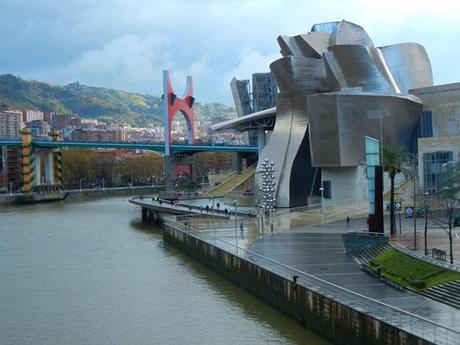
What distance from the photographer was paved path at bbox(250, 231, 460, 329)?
53.1 feet

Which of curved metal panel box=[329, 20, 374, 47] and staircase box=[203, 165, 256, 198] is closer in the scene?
curved metal panel box=[329, 20, 374, 47]

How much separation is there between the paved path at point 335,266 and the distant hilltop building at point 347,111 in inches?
437

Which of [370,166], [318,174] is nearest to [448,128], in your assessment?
[318,174]

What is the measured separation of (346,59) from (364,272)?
24067mm

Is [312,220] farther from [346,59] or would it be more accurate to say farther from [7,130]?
[7,130]

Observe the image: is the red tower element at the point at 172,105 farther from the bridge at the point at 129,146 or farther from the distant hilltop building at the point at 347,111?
the distant hilltop building at the point at 347,111

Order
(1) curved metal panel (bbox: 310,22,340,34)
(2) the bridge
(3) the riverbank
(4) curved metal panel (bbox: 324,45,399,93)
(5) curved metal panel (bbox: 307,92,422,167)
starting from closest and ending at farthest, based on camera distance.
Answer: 1. (5) curved metal panel (bbox: 307,92,422,167)
2. (4) curved metal panel (bbox: 324,45,399,93)
3. (1) curved metal panel (bbox: 310,22,340,34)
4. (3) the riverbank
5. (2) the bridge

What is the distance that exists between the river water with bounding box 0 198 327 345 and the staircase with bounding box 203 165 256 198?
2824 cm

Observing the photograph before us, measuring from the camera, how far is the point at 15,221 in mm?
53062

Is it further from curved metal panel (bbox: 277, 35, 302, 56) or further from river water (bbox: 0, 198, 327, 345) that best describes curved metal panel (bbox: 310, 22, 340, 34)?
river water (bbox: 0, 198, 327, 345)

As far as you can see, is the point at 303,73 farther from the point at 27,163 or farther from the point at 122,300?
the point at 27,163

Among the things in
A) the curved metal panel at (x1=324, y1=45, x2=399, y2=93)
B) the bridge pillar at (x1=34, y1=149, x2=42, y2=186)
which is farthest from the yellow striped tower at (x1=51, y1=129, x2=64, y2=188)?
the curved metal panel at (x1=324, y1=45, x2=399, y2=93)

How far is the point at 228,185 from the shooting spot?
2793 inches

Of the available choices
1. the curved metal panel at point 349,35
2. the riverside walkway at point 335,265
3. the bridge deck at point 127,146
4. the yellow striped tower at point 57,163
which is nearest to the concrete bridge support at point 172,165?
the bridge deck at point 127,146
